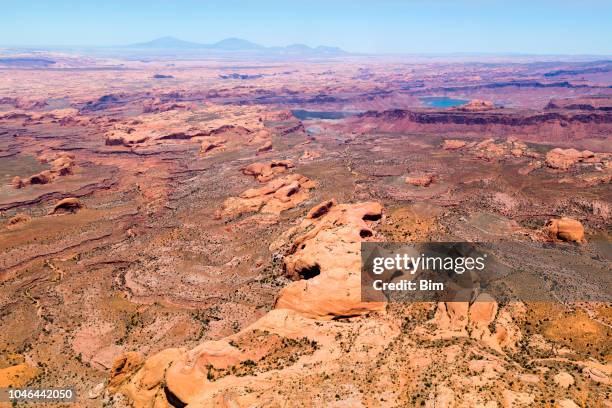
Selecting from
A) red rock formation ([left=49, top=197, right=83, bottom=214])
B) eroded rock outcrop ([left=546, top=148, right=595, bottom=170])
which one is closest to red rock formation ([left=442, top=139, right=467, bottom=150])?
eroded rock outcrop ([left=546, top=148, right=595, bottom=170])

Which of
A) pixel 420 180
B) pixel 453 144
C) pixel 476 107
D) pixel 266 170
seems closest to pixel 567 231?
pixel 420 180

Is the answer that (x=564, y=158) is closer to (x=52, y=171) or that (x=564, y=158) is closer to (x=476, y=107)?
(x=476, y=107)

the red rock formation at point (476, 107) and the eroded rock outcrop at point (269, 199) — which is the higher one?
the red rock formation at point (476, 107)

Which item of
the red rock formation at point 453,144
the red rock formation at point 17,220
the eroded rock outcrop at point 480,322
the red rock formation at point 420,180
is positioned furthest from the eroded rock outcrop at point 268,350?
the red rock formation at point 453,144

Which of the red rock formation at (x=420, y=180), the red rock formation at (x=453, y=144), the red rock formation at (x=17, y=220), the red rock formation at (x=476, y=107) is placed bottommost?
the red rock formation at (x=17, y=220)

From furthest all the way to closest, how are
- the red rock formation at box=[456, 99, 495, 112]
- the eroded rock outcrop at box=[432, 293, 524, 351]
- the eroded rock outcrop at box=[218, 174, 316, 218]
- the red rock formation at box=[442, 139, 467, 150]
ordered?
the red rock formation at box=[456, 99, 495, 112] < the red rock formation at box=[442, 139, 467, 150] < the eroded rock outcrop at box=[218, 174, 316, 218] < the eroded rock outcrop at box=[432, 293, 524, 351]

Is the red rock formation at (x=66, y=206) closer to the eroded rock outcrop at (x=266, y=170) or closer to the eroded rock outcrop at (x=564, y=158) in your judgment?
the eroded rock outcrop at (x=266, y=170)

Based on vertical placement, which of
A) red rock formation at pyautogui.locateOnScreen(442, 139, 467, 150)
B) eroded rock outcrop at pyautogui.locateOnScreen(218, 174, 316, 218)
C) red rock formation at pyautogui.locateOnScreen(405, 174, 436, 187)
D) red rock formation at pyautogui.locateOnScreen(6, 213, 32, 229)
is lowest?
red rock formation at pyautogui.locateOnScreen(6, 213, 32, 229)

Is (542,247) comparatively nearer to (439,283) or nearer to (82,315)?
(439,283)

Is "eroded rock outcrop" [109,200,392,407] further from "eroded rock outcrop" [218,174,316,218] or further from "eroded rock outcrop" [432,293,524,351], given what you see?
"eroded rock outcrop" [218,174,316,218]

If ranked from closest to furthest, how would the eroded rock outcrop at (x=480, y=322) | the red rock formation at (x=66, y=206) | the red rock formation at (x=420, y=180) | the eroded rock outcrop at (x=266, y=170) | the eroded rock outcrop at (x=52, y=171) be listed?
the eroded rock outcrop at (x=480, y=322)
the red rock formation at (x=66, y=206)
the red rock formation at (x=420, y=180)
the eroded rock outcrop at (x=52, y=171)
the eroded rock outcrop at (x=266, y=170)

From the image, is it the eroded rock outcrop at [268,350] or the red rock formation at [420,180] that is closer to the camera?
the eroded rock outcrop at [268,350]
